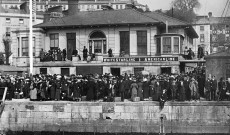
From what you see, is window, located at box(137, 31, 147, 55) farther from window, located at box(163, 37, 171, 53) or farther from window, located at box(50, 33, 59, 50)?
window, located at box(50, 33, 59, 50)

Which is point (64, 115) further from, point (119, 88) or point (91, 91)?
point (119, 88)

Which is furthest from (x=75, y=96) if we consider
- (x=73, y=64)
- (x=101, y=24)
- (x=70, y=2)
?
(x=70, y=2)

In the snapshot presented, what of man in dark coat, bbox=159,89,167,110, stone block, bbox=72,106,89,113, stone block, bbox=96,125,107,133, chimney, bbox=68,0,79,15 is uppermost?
chimney, bbox=68,0,79,15

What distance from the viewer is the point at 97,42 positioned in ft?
156

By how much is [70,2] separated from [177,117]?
93.3 ft

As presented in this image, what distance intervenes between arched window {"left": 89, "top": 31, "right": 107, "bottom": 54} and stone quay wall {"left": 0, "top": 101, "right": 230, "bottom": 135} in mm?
18547

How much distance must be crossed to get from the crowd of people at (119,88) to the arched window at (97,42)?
16.5 metres

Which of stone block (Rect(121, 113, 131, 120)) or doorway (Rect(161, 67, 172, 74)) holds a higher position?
doorway (Rect(161, 67, 172, 74))

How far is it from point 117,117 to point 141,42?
62.1 feet

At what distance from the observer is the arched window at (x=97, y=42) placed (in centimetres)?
4716

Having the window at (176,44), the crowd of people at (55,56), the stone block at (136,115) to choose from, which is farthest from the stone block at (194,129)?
the crowd of people at (55,56)

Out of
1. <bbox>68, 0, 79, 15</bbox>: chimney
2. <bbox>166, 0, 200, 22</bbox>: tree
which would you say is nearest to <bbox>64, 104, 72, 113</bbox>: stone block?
<bbox>68, 0, 79, 15</bbox>: chimney

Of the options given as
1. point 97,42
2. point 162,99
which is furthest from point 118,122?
point 97,42

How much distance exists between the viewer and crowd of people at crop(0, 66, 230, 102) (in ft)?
92.2
